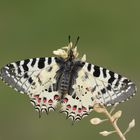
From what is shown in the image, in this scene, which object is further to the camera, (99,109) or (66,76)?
(66,76)

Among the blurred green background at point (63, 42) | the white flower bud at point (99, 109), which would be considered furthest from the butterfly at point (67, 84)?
the blurred green background at point (63, 42)

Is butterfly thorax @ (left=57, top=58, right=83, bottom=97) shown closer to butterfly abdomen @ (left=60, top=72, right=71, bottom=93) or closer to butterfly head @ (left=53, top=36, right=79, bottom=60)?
butterfly abdomen @ (left=60, top=72, right=71, bottom=93)

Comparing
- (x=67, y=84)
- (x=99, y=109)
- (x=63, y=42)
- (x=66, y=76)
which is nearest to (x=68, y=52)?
(x=99, y=109)

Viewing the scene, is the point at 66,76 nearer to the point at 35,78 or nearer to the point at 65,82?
the point at 65,82

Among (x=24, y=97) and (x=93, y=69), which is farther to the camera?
(x=24, y=97)

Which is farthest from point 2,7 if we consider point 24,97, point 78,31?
point 24,97

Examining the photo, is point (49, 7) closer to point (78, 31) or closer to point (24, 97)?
point (78, 31)
